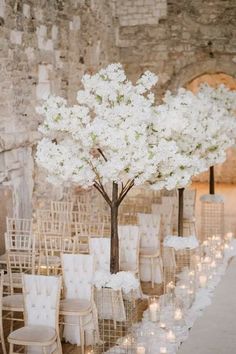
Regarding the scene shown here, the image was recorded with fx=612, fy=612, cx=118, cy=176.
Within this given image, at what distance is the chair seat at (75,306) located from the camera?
567 centimetres

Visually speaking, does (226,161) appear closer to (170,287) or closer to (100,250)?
(170,287)

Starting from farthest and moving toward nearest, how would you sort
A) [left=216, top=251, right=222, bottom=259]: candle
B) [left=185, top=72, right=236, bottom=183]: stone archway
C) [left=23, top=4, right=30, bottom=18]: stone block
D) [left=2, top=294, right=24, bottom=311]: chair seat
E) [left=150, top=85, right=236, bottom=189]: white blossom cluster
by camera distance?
[left=185, top=72, right=236, bottom=183]: stone archway
[left=23, top=4, right=30, bottom=18]: stone block
[left=216, top=251, right=222, bottom=259]: candle
[left=2, top=294, right=24, bottom=311]: chair seat
[left=150, top=85, right=236, bottom=189]: white blossom cluster

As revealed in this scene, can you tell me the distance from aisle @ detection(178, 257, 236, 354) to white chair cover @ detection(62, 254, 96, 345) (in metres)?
1.00

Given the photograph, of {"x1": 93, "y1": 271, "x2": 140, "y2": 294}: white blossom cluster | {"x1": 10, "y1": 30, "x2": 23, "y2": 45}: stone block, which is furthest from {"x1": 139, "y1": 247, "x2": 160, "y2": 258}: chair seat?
{"x1": 10, "y1": 30, "x2": 23, "y2": 45}: stone block

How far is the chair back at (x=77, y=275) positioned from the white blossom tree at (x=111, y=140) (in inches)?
24.1

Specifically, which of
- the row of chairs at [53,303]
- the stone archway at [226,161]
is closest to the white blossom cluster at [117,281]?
the row of chairs at [53,303]

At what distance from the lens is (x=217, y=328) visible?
615cm

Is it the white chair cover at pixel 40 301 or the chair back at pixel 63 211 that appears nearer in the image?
the white chair cover at pixel 40 301

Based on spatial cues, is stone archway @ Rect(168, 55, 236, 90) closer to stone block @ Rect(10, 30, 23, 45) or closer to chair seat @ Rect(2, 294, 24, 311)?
stone block @ Rect(10, 30, 23, 45)

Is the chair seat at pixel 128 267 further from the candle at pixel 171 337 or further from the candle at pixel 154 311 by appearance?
the candle at pixel 171 337

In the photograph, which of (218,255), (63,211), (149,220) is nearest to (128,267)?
(149,220)

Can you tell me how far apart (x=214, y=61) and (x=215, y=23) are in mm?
734

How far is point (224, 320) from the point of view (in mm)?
6367

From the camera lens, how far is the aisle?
5637 millimetres
